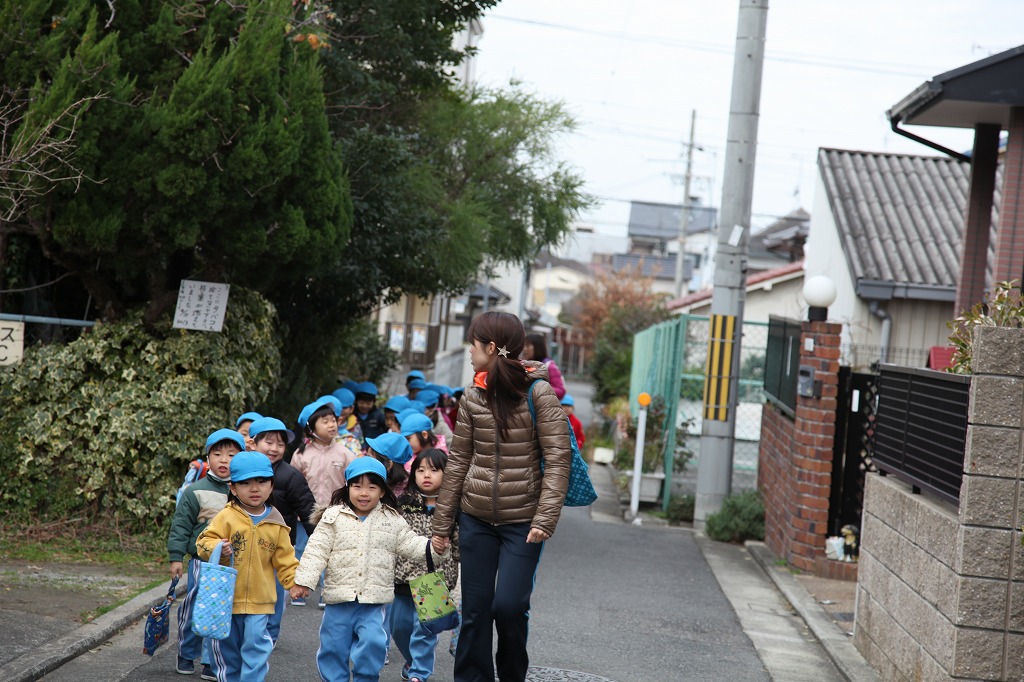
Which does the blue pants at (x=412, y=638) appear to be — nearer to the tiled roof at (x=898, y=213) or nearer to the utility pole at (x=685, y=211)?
the tiled roof at (x=898, y=213)

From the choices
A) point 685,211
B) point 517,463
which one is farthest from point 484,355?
point 685,211

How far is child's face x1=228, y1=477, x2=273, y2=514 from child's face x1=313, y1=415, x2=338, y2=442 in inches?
77.8

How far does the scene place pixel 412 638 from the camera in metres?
5.80

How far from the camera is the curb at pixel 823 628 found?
6680 mm

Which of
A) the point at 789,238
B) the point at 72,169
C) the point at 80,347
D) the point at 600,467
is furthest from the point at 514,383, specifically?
the point at 789,238

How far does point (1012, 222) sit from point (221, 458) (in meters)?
7.02

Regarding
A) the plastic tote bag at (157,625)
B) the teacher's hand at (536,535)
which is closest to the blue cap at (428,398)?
the plastic tote bag at (157,625)

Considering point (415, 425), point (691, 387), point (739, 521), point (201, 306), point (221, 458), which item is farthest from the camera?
point (691, 387)

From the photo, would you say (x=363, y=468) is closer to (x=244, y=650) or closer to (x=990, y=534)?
(x=244, y=650)

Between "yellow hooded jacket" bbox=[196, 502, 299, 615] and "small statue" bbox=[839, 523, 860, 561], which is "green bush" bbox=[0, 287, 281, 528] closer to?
"yellow hooded jacket" bbox=[196, 502, 299, 615]

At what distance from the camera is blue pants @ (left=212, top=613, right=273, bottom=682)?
5270 millimetres

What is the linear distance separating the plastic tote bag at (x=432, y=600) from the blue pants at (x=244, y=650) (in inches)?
29.2

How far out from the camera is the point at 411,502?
5.98 metres

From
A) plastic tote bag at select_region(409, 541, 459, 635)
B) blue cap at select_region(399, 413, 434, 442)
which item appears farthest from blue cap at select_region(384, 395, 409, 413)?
plastic tote bag at select_region(409, 541, 459, 635)
